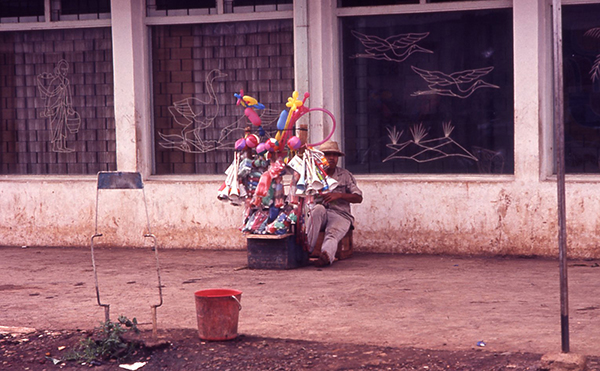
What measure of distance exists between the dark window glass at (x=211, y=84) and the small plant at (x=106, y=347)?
5095mm

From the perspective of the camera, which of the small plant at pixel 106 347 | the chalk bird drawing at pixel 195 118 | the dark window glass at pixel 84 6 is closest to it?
the small plant at pixel 106 347

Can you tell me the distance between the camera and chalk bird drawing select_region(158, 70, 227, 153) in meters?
10.9

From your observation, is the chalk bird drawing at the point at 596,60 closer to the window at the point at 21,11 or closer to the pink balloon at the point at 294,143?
the pink balloon at the point at 294,143

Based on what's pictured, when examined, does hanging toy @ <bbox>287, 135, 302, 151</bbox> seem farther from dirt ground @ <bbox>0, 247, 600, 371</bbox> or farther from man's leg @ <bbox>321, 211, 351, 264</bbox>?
dirt ground @ <bbox>0, 247, 600, 371</bbox>

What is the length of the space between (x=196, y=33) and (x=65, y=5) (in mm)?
1901

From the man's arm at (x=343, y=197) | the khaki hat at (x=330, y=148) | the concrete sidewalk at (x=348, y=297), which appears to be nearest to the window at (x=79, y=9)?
the concrete sidewalk at (x=348, y=297)

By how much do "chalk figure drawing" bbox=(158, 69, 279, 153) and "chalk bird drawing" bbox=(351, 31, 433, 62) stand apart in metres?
1.56

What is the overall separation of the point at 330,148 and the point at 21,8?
16.4 feet

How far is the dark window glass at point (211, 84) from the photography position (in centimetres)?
1066

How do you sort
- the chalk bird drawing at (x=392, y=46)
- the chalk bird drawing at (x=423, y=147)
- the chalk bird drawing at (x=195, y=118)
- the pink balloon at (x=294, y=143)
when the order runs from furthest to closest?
the chalk bird drawing at (x=195, y=118), the chalk bird drawing at (x=392, y=46), the chalk bird drawing at (x=423, y=147), the pink balloon at (x=294, y=143)

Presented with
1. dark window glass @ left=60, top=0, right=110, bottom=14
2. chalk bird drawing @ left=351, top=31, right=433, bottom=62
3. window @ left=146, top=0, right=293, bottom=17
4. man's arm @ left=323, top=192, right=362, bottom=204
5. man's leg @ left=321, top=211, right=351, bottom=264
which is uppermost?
dark window glass @ left=60, top=0, right=110, bottom=14

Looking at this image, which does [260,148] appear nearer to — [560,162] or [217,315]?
[217,315]

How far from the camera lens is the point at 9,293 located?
809 centimetres

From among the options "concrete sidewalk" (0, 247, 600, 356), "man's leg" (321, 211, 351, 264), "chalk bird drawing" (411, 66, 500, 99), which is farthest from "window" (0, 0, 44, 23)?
"chalk bird drawing" (411, 66, 500, 99)
